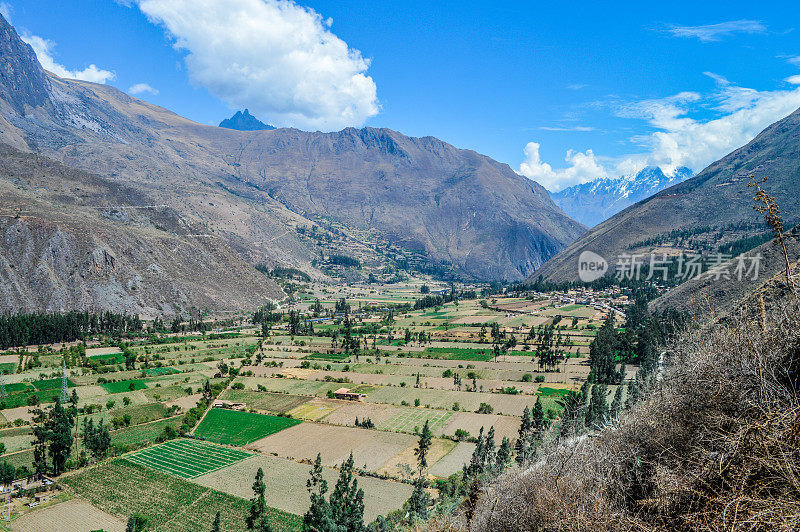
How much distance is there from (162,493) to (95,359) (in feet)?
163

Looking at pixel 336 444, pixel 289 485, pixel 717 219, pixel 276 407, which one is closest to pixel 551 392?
pixel 336 444

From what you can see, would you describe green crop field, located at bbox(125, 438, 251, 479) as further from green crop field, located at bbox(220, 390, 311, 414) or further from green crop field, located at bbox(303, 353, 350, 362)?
green crop field, located at bbox(303, 353, 350, 362)

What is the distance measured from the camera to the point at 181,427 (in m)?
51.7

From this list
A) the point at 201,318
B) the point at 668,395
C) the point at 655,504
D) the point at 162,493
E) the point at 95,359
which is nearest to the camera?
the point at 655,504

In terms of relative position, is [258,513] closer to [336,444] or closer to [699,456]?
[336,444]

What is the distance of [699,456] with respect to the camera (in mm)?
6320

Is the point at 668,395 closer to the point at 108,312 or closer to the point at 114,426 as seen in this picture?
the point at 114,426

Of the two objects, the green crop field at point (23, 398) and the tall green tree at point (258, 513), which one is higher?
the green crop field at point (23, 398)

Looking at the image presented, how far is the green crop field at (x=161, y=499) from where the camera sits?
3161cm

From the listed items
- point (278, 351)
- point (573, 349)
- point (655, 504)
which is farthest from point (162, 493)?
point (573, 349)

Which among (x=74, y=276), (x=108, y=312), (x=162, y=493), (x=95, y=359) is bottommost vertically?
(x=162, y=493)

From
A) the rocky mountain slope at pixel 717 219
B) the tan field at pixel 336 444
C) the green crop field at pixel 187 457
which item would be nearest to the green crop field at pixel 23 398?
the green crop field at pixel 187 457

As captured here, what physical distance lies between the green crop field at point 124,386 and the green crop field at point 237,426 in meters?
13.5

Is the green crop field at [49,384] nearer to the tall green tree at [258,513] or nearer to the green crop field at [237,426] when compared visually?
the green crop field at [237,426]
